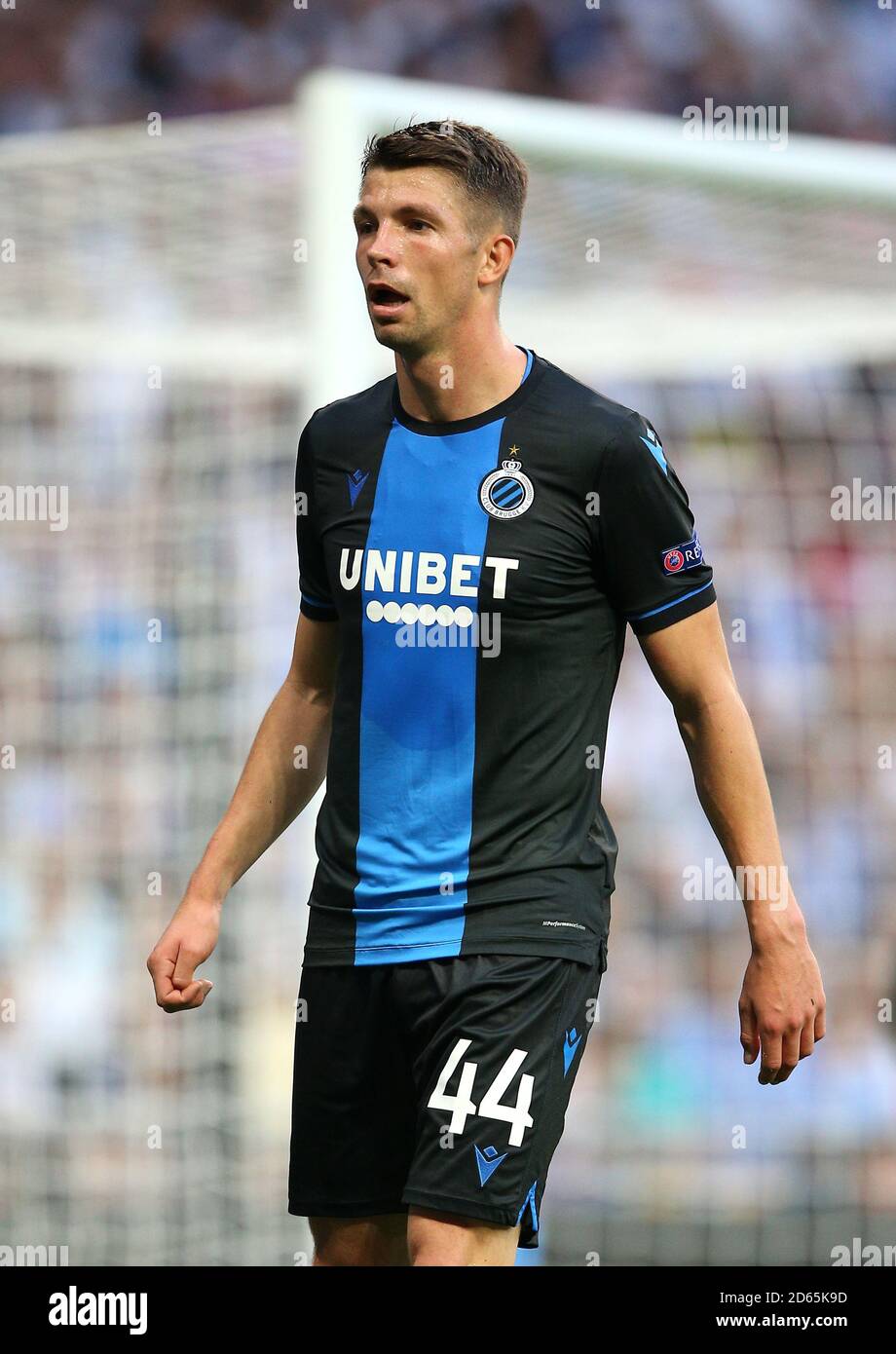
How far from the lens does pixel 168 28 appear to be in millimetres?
9750

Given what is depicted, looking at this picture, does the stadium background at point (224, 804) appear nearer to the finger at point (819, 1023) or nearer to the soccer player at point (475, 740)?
the soccer player at point (475, 740)

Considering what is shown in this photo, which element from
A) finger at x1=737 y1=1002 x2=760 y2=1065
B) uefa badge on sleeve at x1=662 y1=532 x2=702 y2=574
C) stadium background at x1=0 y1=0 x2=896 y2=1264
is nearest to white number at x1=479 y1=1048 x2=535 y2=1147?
finger at x1=737 y1=1002 x2=760 y2=1065

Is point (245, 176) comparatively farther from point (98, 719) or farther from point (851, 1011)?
point (851, 1011)

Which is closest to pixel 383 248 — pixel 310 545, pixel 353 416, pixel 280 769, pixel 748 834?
pixel 353 416

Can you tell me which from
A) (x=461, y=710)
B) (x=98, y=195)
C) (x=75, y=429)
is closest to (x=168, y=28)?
(x=75, y=429)

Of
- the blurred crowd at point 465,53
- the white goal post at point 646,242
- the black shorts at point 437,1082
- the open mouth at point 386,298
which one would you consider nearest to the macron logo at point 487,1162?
the black shorts at point 437,1082

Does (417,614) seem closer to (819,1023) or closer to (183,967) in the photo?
(183,967)

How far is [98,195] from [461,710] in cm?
355

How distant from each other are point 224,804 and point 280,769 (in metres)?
2.71

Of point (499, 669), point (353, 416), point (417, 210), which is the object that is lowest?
point (499, 669)

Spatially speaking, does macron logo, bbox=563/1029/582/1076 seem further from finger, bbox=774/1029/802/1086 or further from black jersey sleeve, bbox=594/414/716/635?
black jersey sleeve, bbox=594/414/716/635

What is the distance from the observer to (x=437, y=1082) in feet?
8.48

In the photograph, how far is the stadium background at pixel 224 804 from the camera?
5598 mm

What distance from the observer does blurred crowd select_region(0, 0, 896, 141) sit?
9.62m
